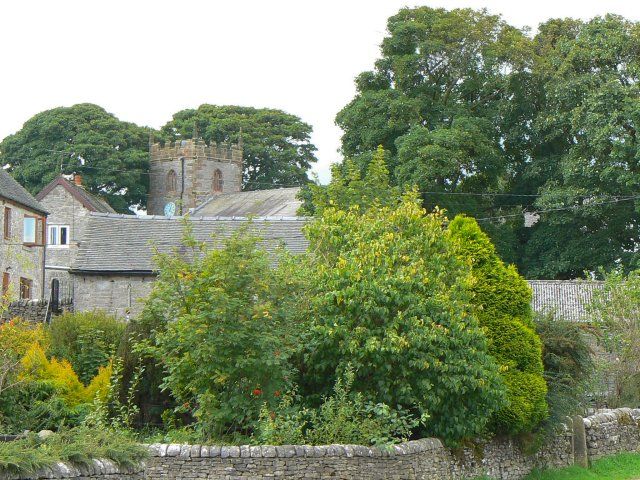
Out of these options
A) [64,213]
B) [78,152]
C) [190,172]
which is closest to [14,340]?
[64,213]

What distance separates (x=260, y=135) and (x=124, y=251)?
55.6 m

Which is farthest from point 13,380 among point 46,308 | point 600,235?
point 600,235

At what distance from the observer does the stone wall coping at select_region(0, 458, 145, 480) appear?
13.8 metres

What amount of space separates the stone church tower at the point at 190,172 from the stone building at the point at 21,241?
44208mm

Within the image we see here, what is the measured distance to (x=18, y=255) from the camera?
1849 inches

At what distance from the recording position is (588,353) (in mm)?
26703

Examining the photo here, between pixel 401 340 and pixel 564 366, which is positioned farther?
pixel 564 366

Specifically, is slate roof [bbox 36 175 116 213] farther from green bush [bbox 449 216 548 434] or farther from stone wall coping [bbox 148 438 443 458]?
stone wall coping [bbox 148 438 443 458]

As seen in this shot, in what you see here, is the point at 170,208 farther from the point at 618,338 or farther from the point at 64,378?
the point at 64,378

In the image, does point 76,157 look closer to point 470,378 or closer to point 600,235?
point 600,235

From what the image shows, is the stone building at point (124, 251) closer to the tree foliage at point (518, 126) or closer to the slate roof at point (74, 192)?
the tree foliage at point (518, 126)

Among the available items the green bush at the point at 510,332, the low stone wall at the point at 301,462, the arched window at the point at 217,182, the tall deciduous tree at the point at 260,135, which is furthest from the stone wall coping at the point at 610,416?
the arched window at the point at 217,182

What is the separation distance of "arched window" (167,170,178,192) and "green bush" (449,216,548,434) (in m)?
76.3

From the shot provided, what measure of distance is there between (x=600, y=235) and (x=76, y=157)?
45.9 meters
